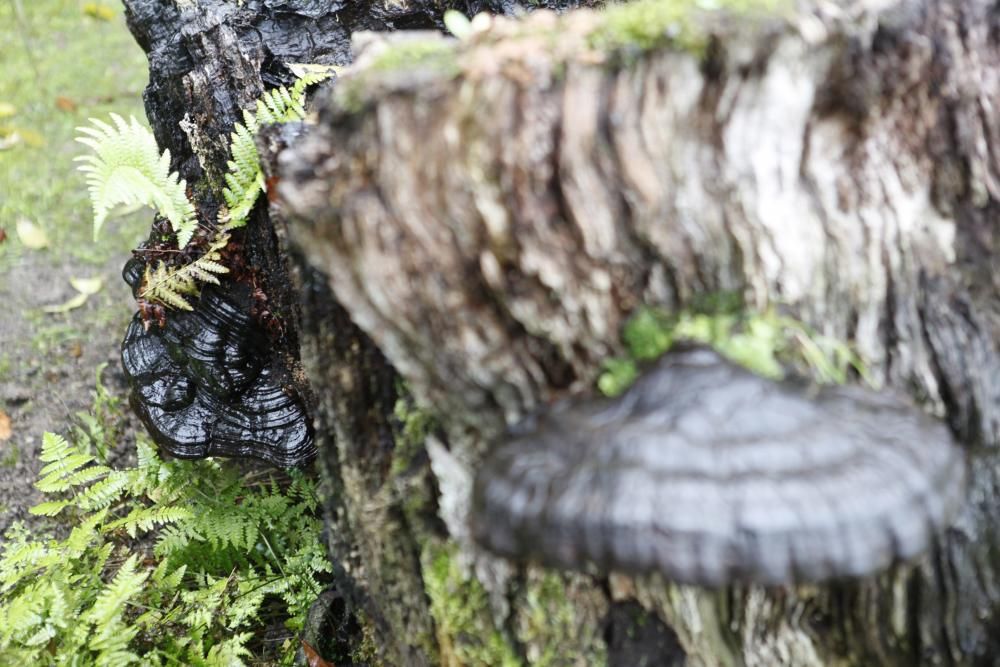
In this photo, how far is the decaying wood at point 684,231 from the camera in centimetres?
193

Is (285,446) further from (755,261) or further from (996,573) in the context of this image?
(996,573)

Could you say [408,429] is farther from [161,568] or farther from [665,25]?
[161,568]

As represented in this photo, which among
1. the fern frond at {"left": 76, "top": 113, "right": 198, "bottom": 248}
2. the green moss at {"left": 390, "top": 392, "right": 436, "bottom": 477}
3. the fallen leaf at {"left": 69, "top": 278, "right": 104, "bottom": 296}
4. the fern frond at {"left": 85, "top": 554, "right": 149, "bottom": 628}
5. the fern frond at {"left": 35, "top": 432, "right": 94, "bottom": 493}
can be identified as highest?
the fern frond at {"left": 76, "top": 113, "right": 198, "bottom": 248}

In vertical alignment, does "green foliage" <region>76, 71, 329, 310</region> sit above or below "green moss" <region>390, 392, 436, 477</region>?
above

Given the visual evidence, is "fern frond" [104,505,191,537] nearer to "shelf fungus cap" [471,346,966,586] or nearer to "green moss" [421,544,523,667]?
"green moss" [421,544,523,667]

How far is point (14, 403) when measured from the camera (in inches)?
234

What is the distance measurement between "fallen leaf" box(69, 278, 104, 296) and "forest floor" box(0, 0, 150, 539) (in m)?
0.07

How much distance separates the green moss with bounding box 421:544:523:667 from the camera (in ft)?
8.58

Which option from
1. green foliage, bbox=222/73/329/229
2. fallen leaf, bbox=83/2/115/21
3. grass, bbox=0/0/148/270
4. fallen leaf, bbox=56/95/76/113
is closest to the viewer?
green foliage, bbox=222/73/329/229

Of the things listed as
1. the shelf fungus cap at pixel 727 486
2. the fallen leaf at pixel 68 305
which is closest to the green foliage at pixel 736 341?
the shelf fungus cap at pixel 727 486

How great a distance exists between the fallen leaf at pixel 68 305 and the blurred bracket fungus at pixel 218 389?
3.10m

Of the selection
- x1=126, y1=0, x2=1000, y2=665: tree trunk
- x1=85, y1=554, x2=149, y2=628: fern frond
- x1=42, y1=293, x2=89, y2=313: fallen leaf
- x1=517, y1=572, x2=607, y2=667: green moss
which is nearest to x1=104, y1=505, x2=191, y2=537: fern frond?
x1=85, y1=554, x2=149, y2=628: fern frond

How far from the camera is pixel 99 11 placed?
12.5m

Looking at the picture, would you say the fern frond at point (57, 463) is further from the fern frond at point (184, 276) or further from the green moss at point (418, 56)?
the green moss at point (418, 56)
